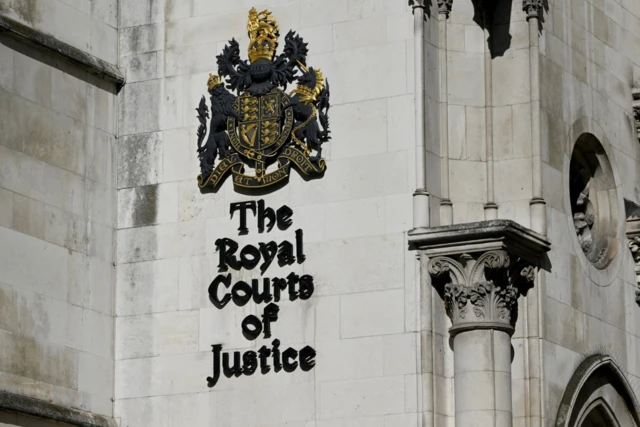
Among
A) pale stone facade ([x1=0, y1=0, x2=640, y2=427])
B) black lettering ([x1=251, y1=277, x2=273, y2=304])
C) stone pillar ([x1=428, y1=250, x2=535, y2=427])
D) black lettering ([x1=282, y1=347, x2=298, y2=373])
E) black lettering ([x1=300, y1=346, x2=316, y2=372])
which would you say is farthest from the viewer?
black lettering ([x1=251, y1=277, x2=273, y2=304])

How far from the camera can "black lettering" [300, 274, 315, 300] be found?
25.1 m

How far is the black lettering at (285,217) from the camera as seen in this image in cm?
2548

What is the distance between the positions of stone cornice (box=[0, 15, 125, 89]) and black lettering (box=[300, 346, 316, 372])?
497cm

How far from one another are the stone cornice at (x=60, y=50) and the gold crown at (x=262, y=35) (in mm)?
2091

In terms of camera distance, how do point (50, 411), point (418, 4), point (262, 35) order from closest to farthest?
point (50, 411) < point (418, 4) < point (262, 35)

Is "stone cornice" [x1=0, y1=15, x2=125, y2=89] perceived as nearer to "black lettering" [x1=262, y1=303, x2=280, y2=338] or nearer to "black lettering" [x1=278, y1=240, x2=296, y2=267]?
"black lettering" [x1=278, y1=240, x2=296, y2=267]

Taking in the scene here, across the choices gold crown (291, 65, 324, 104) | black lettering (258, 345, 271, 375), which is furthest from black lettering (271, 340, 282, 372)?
gold crown (291, 65, 324, 104)

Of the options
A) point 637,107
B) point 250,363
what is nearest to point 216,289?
point 250,363

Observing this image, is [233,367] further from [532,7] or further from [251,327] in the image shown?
[532,7]

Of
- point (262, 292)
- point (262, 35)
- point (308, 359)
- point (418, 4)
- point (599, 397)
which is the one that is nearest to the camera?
point (308, 359)

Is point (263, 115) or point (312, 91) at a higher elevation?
point (312, 91)

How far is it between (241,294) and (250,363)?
95cm

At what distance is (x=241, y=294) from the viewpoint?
25.6m

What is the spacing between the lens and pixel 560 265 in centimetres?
2550
